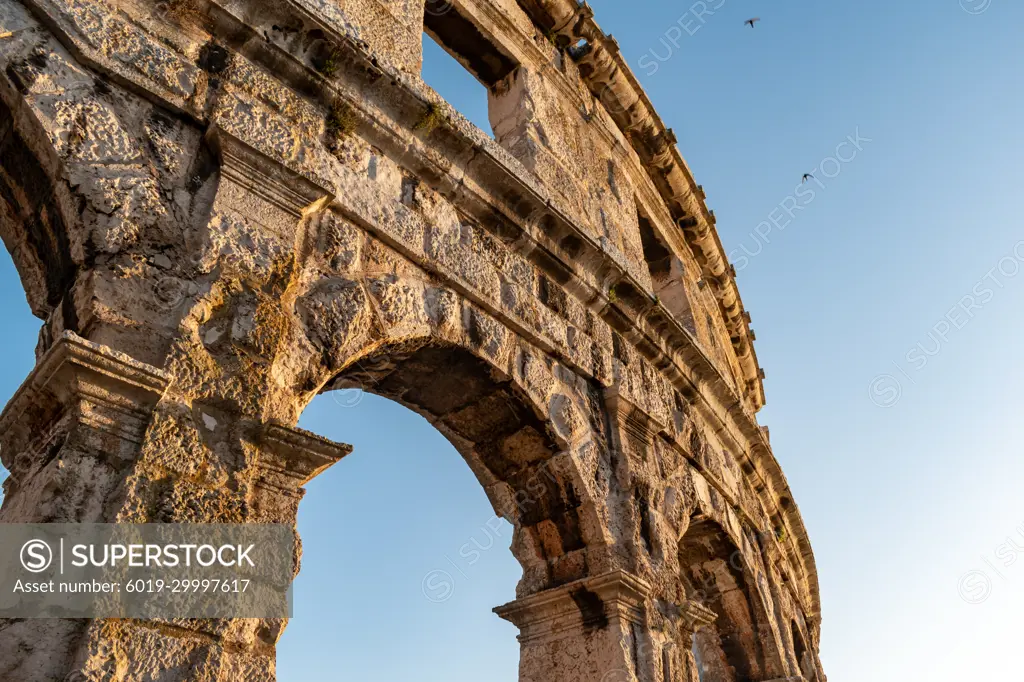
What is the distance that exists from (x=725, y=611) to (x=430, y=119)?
474 cm

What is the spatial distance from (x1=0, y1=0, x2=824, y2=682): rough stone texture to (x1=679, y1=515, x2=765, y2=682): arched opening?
0.10 ft

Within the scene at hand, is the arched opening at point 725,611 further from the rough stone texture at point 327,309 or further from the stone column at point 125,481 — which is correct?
the stone column at point 125,481

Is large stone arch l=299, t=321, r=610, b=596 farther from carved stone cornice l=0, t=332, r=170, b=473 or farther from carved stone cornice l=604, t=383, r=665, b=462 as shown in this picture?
carved stone cornice l=0, t=332, r=170, b=473

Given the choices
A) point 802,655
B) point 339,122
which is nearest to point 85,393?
point 339,122

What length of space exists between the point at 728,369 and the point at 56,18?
292 inches

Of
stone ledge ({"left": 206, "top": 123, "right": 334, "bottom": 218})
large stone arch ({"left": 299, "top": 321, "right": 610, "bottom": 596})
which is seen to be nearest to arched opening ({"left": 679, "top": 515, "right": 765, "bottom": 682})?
large stone arch ({"left": 299, "top": 321, "right": 610, "bottom": 596})

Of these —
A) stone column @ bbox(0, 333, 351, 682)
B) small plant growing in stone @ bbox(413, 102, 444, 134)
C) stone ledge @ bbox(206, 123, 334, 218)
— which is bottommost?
stone column @ bbox(0, 333, 351, 682)

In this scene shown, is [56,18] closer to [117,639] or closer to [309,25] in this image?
[309,25]

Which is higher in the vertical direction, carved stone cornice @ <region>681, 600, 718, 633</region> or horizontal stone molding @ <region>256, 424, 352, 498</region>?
carved stone cornice @ <region>681, 600, 718, 633</region>

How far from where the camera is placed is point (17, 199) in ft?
9.05

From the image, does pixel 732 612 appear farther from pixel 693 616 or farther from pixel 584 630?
pixel 584 630

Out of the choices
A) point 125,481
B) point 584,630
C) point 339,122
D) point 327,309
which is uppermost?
point 339,122

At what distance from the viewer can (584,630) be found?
13.0 ft

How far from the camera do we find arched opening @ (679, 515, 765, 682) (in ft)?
20.6
